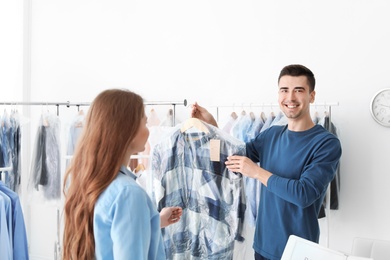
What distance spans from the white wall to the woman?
209cm

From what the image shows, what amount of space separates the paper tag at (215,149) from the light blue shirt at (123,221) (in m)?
0.96

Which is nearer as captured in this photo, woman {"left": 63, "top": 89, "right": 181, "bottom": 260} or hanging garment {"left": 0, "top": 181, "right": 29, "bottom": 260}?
woman {"left": 63, "top": 89, "right": 181, "bottom": 260}

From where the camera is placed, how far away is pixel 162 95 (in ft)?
13.0

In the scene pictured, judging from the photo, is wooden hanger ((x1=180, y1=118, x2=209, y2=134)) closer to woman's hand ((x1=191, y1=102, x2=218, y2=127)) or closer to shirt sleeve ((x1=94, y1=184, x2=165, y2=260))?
woman's hand ((x1=191, y1=102, x2=218, y2=127))

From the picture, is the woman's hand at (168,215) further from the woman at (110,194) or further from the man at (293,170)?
the man at (293,170)

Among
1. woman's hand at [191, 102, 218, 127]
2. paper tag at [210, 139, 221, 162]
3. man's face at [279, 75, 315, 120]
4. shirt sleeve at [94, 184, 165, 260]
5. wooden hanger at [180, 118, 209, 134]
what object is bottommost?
shirt sleeve at [94, 184, 165, 260]

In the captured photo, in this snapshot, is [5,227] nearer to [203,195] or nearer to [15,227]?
[15,227]

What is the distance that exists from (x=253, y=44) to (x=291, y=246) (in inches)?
83.1

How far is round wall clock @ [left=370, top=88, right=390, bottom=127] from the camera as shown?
3.05m

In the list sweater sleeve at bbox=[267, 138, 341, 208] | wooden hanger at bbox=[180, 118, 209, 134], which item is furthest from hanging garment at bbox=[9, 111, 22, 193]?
sweater sleeve at bbox=[267, 138, 341, 208]

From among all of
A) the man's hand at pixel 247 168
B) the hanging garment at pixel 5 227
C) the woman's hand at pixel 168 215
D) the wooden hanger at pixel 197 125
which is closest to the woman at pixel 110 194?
the woman's hand at pixel 168 215

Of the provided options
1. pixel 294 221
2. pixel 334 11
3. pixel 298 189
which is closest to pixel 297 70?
pixel 298 189

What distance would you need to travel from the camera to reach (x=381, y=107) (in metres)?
3.07

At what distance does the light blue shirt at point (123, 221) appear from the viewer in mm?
1392
